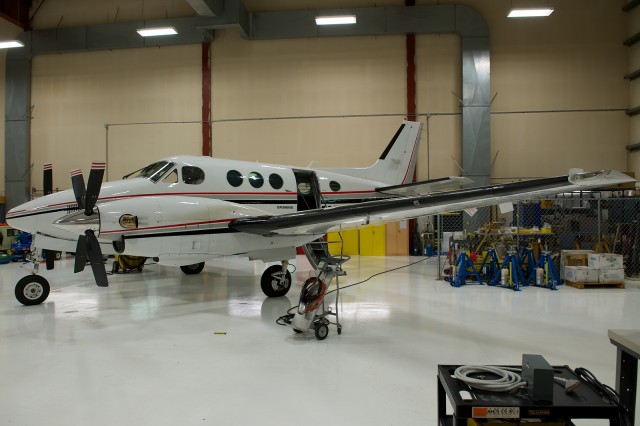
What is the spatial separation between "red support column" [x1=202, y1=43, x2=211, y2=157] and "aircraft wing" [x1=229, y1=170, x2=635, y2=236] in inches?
478

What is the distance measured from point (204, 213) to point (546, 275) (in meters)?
8.63

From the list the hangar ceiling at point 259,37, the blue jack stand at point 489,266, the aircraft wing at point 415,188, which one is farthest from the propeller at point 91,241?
Answer: the hangar ceiling at point 259,37

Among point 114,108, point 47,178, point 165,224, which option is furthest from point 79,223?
point 114,108

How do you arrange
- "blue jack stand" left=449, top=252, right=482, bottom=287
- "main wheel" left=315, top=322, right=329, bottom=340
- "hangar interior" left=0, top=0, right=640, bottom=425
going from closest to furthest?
"main wheel" left=315, top=322, right=329, bottom=340
"blue jack stand" left=449, top=252, right=482, bottom=287
"hangar interior" left=0, top=0, right=640, bottom=425

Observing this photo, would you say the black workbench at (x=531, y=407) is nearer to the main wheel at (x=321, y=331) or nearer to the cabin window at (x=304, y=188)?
the main wheel at (x=321, y=331)

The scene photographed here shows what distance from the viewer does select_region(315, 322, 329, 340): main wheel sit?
19.2 feet

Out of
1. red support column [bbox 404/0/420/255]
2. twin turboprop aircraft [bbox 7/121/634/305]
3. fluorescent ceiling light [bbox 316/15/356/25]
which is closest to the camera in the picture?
twin turboprop aircraft [bbox 7/121/634/305]

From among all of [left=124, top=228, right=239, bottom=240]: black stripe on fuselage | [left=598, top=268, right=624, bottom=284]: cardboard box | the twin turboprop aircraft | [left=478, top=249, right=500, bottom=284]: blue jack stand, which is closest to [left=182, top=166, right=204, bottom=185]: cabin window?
the twin turboprop aircraft

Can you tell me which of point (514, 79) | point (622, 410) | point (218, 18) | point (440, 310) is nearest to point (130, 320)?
point (440, 310)

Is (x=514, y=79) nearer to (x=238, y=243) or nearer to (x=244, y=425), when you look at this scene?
(x=238, y=243)

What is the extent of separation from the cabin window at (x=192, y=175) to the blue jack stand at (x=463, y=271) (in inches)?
272

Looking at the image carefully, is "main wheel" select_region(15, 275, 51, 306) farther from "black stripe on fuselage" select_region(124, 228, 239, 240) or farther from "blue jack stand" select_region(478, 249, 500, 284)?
"blue jack stand" select_region(478, 249, 500, 284)

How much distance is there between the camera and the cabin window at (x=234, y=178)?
915cm

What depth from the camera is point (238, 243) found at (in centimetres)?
790
